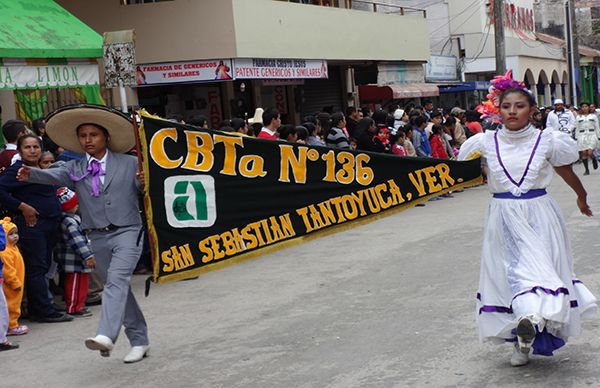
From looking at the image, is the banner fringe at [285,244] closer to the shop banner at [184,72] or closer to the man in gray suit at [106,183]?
the man in gray suit at [106,183]

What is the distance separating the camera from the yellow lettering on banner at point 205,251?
718 centimetres

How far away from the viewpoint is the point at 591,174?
75.4 feet

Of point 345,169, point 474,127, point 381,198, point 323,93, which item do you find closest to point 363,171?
point 345,169

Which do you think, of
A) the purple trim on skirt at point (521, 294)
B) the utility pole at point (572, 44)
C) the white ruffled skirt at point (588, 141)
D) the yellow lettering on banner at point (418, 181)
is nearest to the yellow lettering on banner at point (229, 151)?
the yellow lettering on banner at point (418, 181)

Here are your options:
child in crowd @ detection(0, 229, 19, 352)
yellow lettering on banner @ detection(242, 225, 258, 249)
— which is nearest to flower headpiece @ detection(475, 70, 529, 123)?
yellow lettering on banner @ detection(242, 225, 258, 249)

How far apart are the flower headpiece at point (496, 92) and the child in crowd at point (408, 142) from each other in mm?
11697

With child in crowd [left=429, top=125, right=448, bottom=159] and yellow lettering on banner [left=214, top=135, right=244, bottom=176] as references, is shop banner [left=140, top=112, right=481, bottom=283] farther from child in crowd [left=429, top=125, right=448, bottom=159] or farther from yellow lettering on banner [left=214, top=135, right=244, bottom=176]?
child in crowd [left=429, top=125, right=448, bottom=159]

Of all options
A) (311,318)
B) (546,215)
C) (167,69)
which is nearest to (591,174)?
(167,69)

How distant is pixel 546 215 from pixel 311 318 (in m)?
2.66

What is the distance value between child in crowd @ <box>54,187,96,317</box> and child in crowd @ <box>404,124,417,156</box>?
10444 mm

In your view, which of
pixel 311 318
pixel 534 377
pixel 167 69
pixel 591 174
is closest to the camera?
pixel 534 377

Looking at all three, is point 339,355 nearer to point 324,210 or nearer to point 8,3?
point 324,210

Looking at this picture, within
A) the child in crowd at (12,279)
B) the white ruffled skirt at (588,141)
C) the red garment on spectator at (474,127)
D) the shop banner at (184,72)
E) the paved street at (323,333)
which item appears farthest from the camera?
the white ruffled skirt at (588,141)

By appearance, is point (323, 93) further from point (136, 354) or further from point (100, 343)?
point (100, 343)
